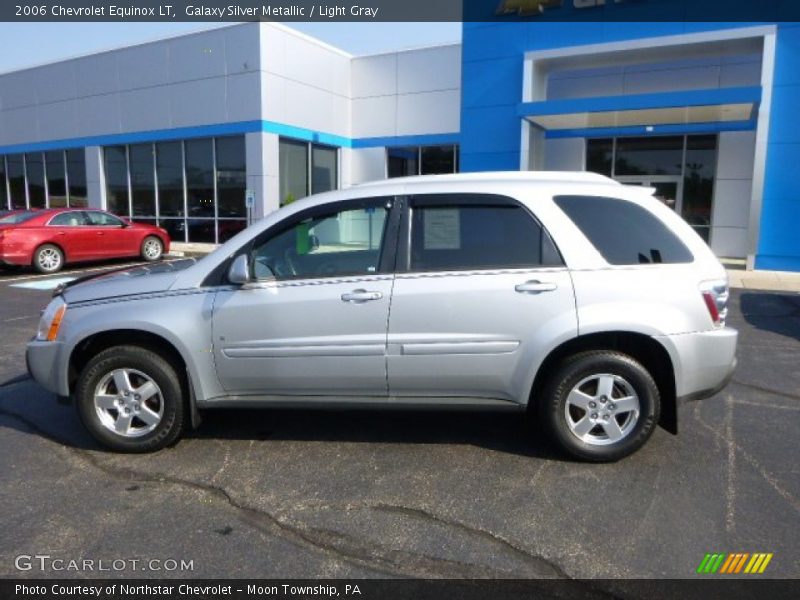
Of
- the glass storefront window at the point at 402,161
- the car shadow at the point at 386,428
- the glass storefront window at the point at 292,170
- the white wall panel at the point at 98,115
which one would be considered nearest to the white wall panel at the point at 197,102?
the glass storefront window at the point at 292,170

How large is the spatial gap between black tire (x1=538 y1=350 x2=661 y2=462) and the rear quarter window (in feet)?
2.10

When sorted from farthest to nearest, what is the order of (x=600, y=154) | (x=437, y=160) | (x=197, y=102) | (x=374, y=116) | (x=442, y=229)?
(x=374, y=116)
(x=437, y=160)
(x=197, y=102)
(x=600, y=154)
(x=442, y=229)

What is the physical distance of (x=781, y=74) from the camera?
14.0 metres

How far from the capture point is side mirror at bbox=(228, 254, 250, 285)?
12.2 feet

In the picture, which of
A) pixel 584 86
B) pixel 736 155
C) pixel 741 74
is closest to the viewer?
pixel 741 74

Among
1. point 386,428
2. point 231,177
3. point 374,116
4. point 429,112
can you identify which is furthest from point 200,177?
point 386,428

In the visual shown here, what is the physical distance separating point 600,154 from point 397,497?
53.0ft

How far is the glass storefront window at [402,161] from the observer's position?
20.7 metres

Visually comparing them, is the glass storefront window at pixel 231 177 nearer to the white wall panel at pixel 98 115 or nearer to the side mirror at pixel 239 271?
the white wall panel at pixel 98 115

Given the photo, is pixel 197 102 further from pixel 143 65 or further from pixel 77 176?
pixel 77 176

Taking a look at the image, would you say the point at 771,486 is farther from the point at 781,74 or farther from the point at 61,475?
the point at 781,74

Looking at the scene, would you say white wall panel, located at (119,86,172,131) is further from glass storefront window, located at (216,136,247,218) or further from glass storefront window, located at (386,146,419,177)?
glass storefront window, located at (386,146,419,177)

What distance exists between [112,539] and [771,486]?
3629mm

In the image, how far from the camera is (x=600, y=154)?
17.5 metres
